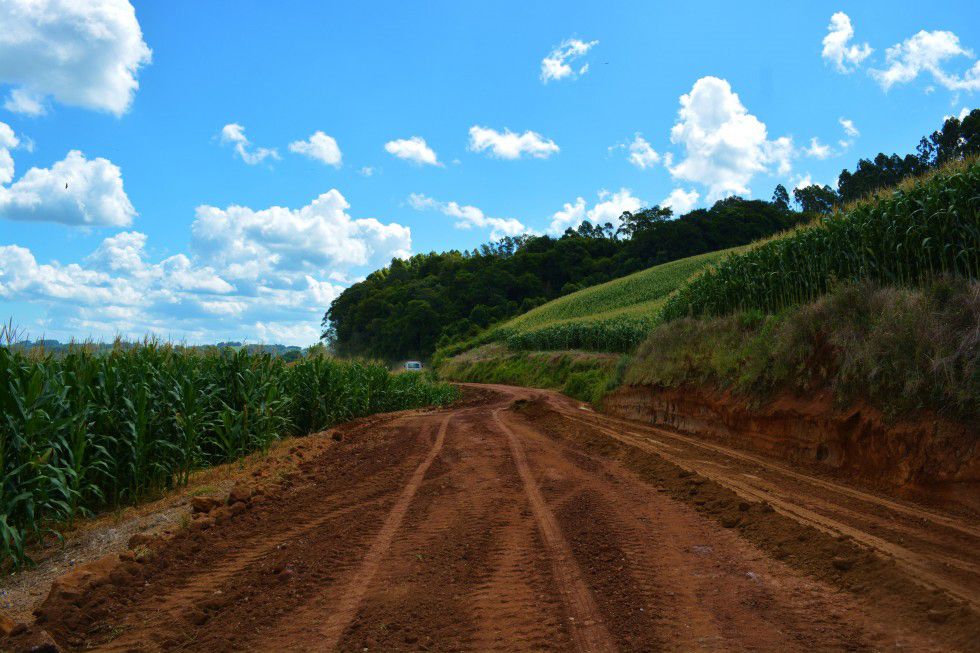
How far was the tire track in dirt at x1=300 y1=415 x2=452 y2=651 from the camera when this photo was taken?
359cm

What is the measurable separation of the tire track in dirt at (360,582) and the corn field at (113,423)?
3.22 m

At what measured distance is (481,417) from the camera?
1780 centimetres

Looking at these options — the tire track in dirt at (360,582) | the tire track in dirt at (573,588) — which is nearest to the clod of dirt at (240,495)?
the tire track in dirt at (360,582)

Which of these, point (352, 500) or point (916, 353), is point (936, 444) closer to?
point (916, 353)

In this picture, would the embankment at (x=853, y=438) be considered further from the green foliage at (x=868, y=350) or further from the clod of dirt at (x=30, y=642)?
the clod of dirt at (x=30, y=642)

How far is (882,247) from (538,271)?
87642mm

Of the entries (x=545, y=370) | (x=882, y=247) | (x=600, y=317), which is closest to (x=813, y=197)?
(x=600, y=317)

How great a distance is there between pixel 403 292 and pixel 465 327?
21273 millimetres

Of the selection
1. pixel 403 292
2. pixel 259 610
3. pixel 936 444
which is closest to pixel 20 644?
pixel 259 610

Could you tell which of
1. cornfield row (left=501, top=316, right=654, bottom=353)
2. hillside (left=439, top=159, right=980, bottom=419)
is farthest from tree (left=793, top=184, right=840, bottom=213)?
hillside (left=439, top=159, right=980, bottom=419)

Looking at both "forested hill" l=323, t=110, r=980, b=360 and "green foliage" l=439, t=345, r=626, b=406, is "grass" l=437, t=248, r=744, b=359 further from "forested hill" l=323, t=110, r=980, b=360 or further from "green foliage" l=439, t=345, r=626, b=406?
"forested hill" l=323, t=110, r=980, b=360

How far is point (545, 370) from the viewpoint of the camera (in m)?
35.3

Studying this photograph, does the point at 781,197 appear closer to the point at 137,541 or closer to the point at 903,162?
the point at 903,162

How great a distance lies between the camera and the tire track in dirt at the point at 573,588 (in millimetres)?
3467
